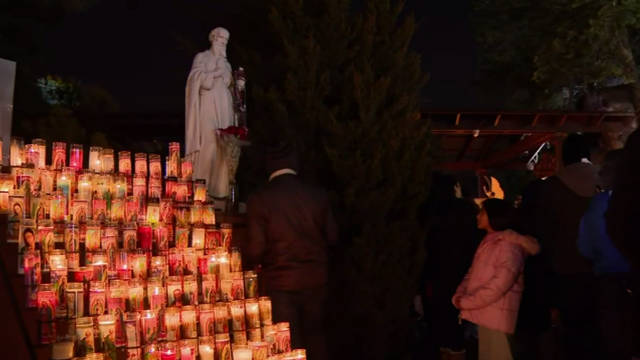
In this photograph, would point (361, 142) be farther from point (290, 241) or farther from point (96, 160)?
point (96, 160)

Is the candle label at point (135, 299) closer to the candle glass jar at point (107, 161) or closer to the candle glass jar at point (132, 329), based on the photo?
the candle glass jar at point (132, 329)

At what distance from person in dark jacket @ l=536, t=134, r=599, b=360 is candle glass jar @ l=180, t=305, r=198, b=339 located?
7.80 ft

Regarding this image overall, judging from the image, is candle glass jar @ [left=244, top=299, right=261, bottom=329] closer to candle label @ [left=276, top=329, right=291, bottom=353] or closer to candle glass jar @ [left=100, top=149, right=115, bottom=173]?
candle label @ [left=276, top=329, right=291, bottom=353]

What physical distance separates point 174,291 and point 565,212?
2673 millimetres

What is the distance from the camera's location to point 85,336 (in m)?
3.51

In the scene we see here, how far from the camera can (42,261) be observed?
3.65 m

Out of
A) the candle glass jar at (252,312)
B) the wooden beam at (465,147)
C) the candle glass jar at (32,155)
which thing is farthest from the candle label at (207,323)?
the wooden beam at (465,147)

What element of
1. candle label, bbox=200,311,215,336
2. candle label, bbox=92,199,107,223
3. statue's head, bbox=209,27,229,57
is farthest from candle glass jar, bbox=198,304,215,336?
statue's head, bbox=209,27,229,57

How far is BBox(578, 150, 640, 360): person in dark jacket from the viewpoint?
3.67 metres

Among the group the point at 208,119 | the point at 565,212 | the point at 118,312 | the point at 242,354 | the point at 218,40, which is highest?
the point at 218,40

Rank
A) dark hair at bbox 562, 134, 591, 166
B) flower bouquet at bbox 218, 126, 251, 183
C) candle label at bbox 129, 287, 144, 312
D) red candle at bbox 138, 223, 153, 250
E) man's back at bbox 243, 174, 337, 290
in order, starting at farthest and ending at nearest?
flower bouquet at bbox 218, 126, 251, 183 < dark hair at bbox 562, 134, 591, 166 < man's back at bbox 243, 174, 337, 290 < red candle at bbox 138, 223, 153, 250 < candle label at bbox 129, 287, 144, 312

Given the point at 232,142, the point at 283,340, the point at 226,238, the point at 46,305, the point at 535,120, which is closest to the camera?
the point at 46,305

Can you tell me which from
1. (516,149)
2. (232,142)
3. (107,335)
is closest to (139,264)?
(107,335)

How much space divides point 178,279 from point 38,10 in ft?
38.2
